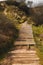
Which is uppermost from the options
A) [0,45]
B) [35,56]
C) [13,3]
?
[13,3]

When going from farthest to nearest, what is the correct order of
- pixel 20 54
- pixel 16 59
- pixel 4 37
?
pixel 4 37 < pixel 20 54 < pixel 16 59

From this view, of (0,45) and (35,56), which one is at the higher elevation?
(0,45)

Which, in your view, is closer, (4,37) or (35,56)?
(35,56)

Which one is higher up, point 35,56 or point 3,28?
point 3,28

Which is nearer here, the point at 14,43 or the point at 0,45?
the point at 0,45

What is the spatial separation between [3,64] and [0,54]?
2.37 feet

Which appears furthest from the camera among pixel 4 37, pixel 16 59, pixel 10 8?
pixel 10 8

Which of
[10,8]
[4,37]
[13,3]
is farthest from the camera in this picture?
[13,3]

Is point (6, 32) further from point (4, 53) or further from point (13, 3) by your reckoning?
point (13, 3)

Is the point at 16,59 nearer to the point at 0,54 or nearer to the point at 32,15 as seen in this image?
the point at 0,54

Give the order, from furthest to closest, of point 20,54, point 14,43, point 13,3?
point 13,3 → point 14,43 → point 20,54

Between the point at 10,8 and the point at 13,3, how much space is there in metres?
1.98

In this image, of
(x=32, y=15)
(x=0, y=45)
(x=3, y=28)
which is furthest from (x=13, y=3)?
(x=0, y=45)

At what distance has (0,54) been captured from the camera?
20.6ft
